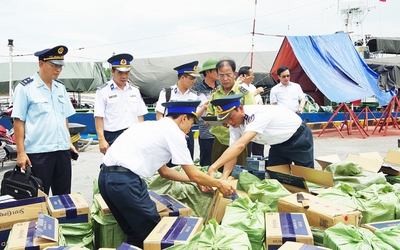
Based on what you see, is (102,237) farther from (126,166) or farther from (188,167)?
(188,167)

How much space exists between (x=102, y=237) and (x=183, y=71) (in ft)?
7.18

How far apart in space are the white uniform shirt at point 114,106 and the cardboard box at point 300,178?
1.63m

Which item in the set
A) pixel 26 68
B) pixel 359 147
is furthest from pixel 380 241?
pixel 26 68

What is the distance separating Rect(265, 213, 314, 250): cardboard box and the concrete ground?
10.2 feet

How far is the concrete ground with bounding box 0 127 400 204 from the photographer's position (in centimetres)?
587

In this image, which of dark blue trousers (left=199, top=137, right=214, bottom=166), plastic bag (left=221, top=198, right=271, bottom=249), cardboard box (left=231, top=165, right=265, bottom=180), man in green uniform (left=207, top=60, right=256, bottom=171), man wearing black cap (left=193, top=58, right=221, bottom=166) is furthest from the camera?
dark blue trousers (left=199, top=137, right=214, bottom=166)

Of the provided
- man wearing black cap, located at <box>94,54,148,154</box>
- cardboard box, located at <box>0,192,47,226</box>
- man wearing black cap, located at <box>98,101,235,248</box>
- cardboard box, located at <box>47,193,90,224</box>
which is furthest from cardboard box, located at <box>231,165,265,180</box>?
cardboard box, located at <box>0,192,47,226</box>

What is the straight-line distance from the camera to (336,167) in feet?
11.2

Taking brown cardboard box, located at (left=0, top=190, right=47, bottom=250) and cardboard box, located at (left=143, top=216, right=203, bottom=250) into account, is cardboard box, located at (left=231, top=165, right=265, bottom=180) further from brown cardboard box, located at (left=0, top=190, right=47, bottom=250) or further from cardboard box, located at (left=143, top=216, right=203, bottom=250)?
brown cardboard box, located at (left=0, top=190, right=47, bottom=250)

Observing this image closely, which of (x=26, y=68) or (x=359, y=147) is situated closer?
(x=359, y=147)

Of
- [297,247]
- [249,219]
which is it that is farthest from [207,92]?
[297,247]

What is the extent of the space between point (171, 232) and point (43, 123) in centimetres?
172

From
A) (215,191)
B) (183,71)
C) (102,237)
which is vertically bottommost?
(102,237)

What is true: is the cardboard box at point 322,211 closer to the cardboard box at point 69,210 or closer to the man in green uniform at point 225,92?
the man in green uniform at point 225,92
